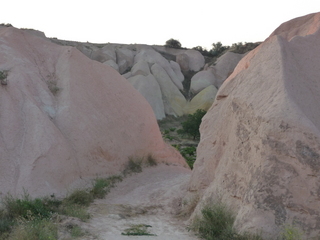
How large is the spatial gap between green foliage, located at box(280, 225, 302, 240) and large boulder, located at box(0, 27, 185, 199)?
435 centimetres

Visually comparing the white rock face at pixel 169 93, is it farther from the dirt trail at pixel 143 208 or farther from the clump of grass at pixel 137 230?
the clump of grass at pixel 137 230

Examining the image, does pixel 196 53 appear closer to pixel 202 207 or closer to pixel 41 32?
pixel 41 32

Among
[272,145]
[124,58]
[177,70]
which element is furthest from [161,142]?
[177,70]

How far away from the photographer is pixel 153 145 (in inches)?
456

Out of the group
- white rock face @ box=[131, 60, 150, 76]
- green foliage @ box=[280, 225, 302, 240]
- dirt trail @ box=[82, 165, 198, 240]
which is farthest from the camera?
white rock face @ box=[131, 60, 150, 76]

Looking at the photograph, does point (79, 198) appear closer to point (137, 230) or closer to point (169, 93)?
point (137, 230)

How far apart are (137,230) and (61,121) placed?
383 cm

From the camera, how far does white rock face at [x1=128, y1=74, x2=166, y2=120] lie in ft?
78.1

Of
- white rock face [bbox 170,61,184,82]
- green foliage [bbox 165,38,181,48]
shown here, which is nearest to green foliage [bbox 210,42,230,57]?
green foliage [bbox 165,38,181,48]

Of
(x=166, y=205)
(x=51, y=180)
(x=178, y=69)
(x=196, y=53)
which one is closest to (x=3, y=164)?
(x=51, y=180)

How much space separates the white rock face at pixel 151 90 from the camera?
23.8 meters

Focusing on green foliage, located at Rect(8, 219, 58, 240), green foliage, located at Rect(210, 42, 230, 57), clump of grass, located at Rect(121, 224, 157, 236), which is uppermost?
green foliage, located at Rect(210, 42, 230, 57)

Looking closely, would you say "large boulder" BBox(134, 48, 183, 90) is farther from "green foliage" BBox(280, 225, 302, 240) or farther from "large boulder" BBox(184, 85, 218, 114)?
"green foliage" BBox(280, 225, 302, 240)

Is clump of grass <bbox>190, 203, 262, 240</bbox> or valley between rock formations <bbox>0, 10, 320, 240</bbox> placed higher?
valley between rock formations <bbox>0, 10, 320, 240</bbox>
